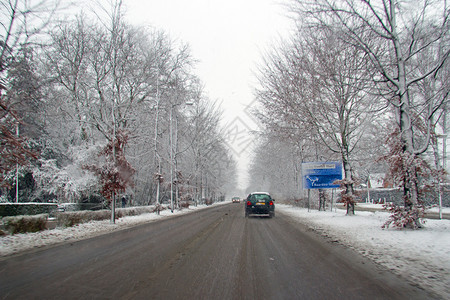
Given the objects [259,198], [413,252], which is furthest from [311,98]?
[413,252]

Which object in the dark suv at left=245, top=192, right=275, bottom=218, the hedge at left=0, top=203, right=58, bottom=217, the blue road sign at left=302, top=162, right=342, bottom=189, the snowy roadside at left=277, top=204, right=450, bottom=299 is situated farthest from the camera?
the blue road sign at left=302, top=162, right=342, bottom=189

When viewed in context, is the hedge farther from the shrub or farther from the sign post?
the sign post

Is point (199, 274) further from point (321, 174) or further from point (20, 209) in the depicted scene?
point (321, 174)

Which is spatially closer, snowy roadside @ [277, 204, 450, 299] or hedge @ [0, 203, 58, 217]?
snowy roadside @ [277, 204, 450, 299]

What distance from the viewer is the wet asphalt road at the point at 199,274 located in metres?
4.19

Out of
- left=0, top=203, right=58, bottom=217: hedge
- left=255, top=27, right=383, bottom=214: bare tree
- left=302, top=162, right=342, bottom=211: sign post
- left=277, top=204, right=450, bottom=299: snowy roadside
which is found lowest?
left=277, top=204, right=450, bottom=299: snowy roadside

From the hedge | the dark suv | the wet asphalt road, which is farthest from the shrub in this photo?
the dark suv

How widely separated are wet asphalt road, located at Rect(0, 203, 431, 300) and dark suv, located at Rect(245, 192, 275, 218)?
37.1ft

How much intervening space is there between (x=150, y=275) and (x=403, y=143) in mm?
9795

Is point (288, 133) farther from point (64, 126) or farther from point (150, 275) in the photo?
point (64, 126)

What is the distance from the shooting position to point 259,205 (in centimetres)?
1947

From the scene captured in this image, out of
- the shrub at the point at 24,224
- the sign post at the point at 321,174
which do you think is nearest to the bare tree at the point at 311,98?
the sign post at the point at 321,174

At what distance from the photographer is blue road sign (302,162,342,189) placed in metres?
22.7

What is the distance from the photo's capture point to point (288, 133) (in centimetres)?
1836
